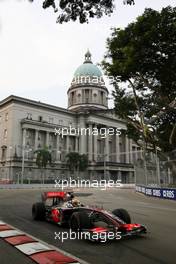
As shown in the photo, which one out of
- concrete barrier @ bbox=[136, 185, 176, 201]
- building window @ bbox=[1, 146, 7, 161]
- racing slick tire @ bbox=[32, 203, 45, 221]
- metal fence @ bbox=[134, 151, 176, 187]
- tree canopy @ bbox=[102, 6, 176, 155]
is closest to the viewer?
racing slick tire @ bbox=[32, 203, 45, 221]

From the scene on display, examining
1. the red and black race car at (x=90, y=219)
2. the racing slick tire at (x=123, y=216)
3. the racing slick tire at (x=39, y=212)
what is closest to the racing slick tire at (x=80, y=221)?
the red and black race car at (x=90, y=219)

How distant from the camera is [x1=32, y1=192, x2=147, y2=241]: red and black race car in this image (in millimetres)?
8586

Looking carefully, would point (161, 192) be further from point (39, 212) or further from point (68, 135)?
point (68, 135)

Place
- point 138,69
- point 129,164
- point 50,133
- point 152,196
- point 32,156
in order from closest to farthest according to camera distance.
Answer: point 138,69 < point 152,196 < point 32,156 < point 50,133 < point 129,164

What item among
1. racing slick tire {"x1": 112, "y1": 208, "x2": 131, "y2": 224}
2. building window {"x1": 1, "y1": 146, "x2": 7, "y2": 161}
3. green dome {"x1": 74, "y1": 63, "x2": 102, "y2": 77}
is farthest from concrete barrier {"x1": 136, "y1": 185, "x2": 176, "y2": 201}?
green dome {"x1": 74, "y1": 63, "x2": 102, "y2": 77}

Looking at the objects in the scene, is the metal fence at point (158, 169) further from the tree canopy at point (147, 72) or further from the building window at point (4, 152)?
the building window at point (4, 152)

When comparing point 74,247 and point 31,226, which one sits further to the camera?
point 31,226

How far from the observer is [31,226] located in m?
11.0

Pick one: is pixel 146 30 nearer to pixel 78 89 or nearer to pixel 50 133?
pixel 50 133

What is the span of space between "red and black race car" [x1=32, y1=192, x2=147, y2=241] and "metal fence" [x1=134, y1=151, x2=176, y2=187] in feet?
50.6

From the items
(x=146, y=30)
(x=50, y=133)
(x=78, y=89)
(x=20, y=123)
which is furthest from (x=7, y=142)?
(x=146, y=30)

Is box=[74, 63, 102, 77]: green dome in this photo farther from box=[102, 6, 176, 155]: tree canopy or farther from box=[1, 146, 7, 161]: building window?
box=[102, 6, 176, 155]: tree canopy

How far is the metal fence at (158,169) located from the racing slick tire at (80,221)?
17.3 m

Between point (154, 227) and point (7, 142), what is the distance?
7036 centimetres
